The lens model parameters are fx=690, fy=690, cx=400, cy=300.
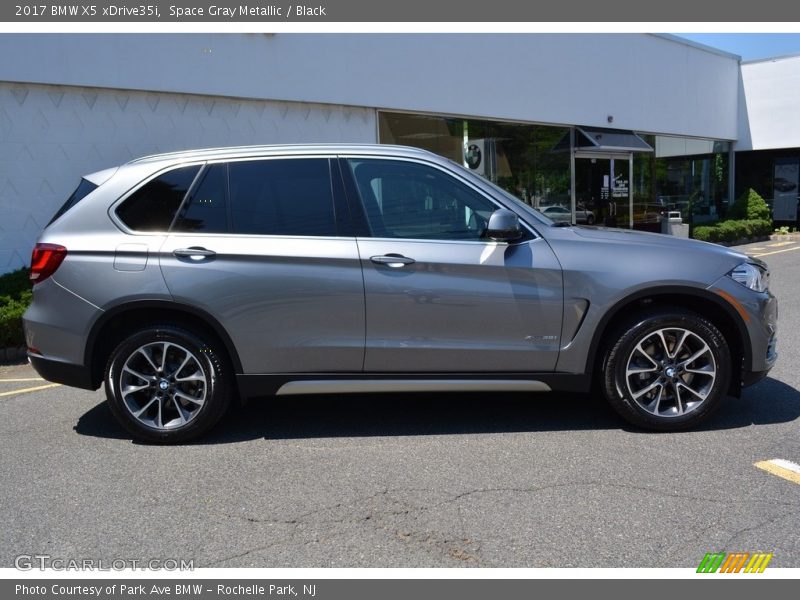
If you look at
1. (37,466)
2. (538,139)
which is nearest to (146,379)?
(37,466)

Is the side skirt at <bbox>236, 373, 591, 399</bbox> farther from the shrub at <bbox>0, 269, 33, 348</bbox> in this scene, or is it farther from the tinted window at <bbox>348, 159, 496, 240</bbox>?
the shrub at <bbox>0, 269, 33, 348</bbox>

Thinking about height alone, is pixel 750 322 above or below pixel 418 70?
below

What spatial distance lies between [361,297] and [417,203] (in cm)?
75

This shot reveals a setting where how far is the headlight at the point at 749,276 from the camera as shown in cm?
455

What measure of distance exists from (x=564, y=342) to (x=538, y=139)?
11.7 meters

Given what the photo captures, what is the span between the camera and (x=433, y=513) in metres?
3.58

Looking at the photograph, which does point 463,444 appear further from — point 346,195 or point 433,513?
point 346,195

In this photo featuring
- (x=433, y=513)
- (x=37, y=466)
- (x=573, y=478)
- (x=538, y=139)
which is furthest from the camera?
(x=538, y=139)

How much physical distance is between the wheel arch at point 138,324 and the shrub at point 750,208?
20.3 m

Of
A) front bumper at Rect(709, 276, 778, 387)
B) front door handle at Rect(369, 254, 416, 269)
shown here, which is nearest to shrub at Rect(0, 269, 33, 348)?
front door handle at Rect(369, 254, 416, 269)

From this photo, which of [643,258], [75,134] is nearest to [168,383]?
[643,258]

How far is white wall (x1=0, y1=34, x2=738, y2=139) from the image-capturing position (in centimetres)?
917

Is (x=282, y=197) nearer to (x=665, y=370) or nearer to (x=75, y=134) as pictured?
(x=665, y=370)

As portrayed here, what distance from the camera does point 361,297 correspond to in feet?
14.5
